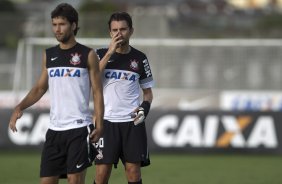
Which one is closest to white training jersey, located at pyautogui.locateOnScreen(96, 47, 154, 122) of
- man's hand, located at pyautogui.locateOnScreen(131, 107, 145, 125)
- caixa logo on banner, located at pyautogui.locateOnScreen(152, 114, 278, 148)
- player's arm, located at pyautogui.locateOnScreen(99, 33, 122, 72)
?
man's hand, located at pyautogui.locateOnScreen(131, 107, 145, 125)

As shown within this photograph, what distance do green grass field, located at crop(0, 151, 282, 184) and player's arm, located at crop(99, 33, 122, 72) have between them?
4529mm

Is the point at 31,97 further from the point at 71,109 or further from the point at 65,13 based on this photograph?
the point at 65,13

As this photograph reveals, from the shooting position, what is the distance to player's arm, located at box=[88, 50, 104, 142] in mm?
8594

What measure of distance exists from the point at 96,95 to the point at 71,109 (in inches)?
11.4

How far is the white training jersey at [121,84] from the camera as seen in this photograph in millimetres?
9812

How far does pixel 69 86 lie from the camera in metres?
8.62

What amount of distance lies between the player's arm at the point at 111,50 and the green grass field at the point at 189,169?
4529mm

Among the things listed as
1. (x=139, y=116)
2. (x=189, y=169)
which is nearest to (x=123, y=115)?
(x=139, y=116)

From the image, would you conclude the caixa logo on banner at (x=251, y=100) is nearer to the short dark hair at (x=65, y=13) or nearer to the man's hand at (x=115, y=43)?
the man's hand at (x=115, y=43)

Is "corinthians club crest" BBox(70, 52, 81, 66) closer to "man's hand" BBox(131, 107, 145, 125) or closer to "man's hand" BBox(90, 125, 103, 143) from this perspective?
"man's hand" BBox(90, 125, 103, 143)

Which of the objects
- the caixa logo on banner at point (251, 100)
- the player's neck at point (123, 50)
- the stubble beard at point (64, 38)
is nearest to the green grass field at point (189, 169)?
the player's neck at point (123, 50)

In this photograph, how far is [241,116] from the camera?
2003 centimetres

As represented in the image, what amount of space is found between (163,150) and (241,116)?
6.48ft

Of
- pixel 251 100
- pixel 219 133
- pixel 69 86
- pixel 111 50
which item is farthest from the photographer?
pixel 251 100
